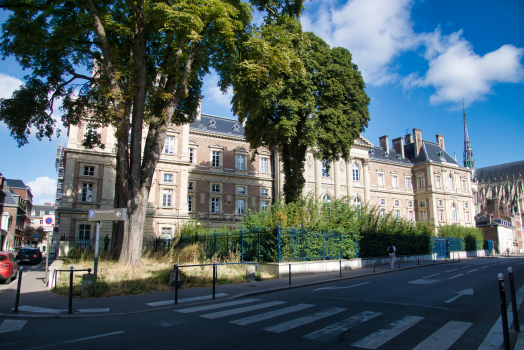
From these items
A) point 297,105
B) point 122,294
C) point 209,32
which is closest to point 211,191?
point 297,105

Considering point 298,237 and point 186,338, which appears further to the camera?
point 298,237

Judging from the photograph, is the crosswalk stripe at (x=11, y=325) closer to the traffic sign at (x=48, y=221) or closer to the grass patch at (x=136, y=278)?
the grass patch at (x=136, y=278)

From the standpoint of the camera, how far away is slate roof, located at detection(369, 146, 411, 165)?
57.9 m

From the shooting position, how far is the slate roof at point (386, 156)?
57906mm

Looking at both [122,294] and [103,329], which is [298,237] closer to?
[122,294]

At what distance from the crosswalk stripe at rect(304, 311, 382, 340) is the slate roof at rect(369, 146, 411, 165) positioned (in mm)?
52069

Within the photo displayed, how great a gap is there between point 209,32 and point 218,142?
29.2 m

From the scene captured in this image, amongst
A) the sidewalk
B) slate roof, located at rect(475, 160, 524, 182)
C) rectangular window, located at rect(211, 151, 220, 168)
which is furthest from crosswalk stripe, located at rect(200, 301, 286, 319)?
slate roof, located at rect(475, 160, 524, 182)

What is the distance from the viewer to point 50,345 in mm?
5527

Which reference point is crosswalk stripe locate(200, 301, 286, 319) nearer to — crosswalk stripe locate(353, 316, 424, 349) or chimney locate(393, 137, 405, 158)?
crosswalk stripe locate(353, 316, 424, 349)

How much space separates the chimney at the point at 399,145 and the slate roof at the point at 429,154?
8.20 feet

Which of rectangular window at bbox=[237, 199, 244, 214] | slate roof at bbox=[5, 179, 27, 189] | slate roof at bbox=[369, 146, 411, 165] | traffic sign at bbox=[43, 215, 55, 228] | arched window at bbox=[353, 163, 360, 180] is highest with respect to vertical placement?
slate roof at bbox=[369, 146, 411, 165]

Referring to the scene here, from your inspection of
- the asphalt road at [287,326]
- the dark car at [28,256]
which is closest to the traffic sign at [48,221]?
the asphalt road at [287,326]

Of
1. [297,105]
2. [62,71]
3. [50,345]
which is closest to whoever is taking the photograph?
[50,345]
